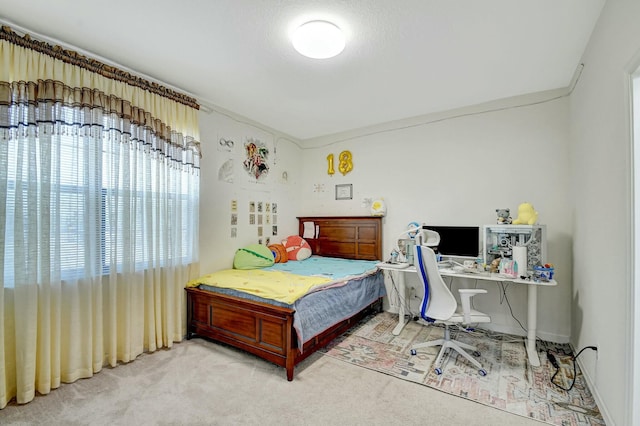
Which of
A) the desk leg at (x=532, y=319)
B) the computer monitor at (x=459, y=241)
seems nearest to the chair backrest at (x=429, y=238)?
the computer monitor at (x=459, y=241)

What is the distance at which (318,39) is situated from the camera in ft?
6.58

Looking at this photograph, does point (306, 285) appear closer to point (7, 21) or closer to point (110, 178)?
point (110, 178)

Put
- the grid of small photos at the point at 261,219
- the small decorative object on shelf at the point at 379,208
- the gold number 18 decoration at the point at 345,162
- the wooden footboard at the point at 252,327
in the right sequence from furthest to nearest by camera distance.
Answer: the gold number 18 decoration at the point at 345,162 < the small decorative object on shelf at the point at 379,208 < the grid of small photos at the point at 261,219 < the wooden footboard at the point at 252,327

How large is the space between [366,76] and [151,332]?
3.22 m

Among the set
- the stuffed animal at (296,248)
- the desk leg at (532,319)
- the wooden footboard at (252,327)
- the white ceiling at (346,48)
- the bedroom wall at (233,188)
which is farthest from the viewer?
the stuffed animal at (296,248)

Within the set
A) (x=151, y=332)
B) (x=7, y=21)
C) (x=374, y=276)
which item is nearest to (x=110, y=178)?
(x=7, y=21)

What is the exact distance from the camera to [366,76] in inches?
107

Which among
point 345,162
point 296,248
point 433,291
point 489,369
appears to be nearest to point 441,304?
point 433,291

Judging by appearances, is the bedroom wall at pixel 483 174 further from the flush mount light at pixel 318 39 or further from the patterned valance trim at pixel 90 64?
the patterned valance trim at pixel 90 64

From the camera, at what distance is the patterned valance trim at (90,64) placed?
1951 mm

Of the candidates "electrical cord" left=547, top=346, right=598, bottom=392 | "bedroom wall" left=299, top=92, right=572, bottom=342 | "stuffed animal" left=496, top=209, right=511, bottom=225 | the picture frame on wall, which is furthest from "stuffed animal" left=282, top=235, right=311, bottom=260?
"electrical cord" left=547, top=346, right=598, bottom=392

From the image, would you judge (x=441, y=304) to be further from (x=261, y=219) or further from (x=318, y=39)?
(x=261, y=219)

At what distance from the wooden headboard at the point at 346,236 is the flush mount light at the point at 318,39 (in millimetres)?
2440

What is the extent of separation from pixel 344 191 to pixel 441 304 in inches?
93.3
